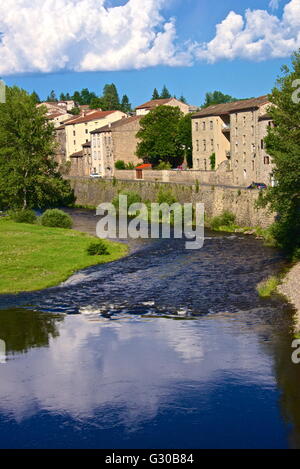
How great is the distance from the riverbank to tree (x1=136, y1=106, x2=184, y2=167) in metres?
56.8

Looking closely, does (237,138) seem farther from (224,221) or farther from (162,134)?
(162,134)

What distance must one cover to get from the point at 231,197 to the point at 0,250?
940 inches

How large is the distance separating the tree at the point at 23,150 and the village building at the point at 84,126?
42334mm

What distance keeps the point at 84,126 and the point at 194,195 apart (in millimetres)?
56164

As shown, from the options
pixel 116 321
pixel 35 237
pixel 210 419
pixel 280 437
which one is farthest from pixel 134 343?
pixel 35 237

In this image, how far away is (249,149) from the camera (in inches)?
2756

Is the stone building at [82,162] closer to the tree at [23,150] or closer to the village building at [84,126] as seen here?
the village building at [84,126]

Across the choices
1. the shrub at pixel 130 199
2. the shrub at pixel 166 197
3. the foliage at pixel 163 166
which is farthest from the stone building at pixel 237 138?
the shrub at pixel 130 199

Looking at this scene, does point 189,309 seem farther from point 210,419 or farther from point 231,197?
point 231,197

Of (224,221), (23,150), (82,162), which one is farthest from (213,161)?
(82,162)

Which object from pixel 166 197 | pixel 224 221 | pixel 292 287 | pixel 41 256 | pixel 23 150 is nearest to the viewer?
pixel 292 287

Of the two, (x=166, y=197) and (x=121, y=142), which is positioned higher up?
(x=121, y=142)

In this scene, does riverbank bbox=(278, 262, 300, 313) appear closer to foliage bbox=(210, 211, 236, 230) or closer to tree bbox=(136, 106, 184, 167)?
foliage bbox=(210, 211, 236, 230)

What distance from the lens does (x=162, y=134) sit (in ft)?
304
